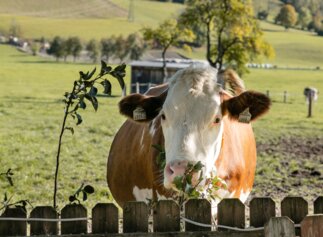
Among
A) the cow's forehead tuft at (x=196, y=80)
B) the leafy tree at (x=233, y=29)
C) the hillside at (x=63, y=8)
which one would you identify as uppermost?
the hillside at (x=63, y=8)

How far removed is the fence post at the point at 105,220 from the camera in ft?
12.4

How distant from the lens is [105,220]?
3803mm

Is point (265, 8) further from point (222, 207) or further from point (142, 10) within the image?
point (222, 207)

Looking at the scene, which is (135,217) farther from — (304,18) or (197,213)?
(304,18)

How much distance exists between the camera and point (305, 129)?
22.7m

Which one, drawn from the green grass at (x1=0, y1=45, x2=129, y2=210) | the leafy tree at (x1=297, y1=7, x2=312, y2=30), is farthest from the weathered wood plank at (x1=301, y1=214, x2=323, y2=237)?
the leafy tree at (x1=297, y1=7, x2=312, y2=30)

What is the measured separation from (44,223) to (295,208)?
1386 millimetres

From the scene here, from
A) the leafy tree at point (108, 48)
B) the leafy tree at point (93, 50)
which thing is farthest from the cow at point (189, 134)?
the leafy tree at point (93, 50)

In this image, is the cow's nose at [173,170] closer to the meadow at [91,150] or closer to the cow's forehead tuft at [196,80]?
the cow's forehead tuft at [196,80]

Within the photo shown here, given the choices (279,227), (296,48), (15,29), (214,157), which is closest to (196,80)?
(214,157)

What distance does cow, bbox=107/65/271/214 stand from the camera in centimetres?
476

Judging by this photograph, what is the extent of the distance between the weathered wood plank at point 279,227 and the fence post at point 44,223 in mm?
1143

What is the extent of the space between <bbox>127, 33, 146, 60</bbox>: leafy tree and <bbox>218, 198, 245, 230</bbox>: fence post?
86.6 metres

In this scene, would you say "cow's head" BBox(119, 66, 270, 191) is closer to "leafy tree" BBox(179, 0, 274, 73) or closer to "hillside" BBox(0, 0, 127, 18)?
"leafy tree" BBox(179, 0, 274, 73)
